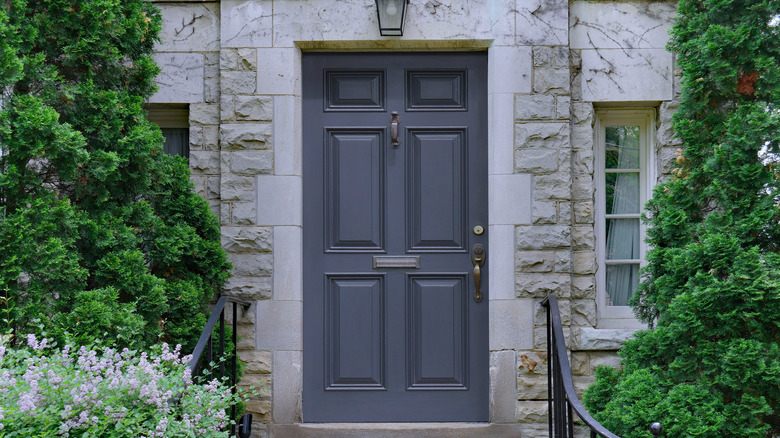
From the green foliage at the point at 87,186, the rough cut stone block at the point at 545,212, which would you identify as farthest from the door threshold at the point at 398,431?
the rough cut stone block at the point at 545,212

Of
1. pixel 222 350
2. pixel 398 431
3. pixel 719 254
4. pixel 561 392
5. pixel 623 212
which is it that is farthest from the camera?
pixel 623 212

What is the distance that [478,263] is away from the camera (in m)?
5.05

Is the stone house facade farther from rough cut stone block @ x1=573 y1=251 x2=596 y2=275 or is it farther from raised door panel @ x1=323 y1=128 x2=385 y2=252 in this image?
raised door panel @ x1=323 y1=128 x2=385 y2=252

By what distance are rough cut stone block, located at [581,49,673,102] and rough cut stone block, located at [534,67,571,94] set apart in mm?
160

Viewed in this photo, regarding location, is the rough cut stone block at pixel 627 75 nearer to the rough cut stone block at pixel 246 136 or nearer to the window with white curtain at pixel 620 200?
the window with white curtain at pixel 620 200

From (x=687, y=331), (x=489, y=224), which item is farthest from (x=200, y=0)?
(x=687, y=331)

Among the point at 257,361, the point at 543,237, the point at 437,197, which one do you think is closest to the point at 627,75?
the point at 543,237

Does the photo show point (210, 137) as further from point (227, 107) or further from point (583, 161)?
point (583, 161)

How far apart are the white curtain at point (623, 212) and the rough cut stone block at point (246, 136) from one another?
223 centimetres

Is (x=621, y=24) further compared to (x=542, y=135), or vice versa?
(x=621, y=24)

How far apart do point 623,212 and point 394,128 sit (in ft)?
5.26

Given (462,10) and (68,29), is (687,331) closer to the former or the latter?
(462,10)

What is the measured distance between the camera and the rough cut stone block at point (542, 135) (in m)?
5.00

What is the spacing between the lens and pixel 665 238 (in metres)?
3.98
